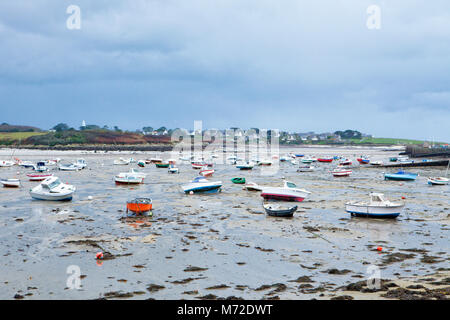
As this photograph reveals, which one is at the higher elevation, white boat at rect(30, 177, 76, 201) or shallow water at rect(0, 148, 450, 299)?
white boat at rect(30, 177, 76, 201)

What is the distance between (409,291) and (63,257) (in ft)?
52.3

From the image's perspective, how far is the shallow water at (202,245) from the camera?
58.9 ft

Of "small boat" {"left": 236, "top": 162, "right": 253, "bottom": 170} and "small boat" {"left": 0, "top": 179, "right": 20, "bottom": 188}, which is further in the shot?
"small boat" {"left": 236, "top": 162, "right": 253, "bottom": 170}

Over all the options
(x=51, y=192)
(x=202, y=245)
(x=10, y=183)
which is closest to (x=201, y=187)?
(x=51, y=192)

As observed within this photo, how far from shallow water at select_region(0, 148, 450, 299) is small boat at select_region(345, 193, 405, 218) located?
61 cm

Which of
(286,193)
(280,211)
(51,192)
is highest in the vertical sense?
(51,192)

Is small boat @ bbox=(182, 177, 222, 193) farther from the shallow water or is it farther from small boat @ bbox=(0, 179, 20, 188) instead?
small boat @ bbox=(0, 179, 20, 188)

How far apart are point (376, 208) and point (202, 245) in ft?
47.6

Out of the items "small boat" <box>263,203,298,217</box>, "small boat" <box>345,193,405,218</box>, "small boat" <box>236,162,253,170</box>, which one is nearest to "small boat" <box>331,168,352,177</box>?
"small boat" <box>236,162,253,170</box>

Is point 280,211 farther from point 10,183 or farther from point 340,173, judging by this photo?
point 340,173

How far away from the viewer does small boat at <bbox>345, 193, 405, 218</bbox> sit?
32000 mm

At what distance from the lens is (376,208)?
105 feet
